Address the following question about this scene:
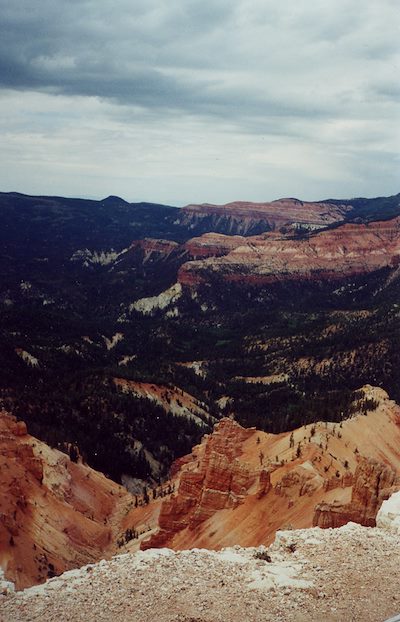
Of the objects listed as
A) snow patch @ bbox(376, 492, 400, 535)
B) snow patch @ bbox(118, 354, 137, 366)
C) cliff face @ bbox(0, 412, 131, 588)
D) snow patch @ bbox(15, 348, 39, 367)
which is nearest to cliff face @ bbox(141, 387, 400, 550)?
snow patch @ bbox(376, 492, 400, 535)

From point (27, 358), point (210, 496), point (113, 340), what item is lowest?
point (113, 340)

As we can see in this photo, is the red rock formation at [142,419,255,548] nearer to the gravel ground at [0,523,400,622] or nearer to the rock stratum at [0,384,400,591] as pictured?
the rock stratum at [0,384,400,591]

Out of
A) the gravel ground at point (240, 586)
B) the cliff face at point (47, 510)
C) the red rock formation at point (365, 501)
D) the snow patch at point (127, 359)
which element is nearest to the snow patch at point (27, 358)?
the snow patch at point (127, 359)

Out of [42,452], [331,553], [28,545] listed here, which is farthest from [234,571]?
[42,452]

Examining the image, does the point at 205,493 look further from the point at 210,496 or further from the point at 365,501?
the point at 365,501

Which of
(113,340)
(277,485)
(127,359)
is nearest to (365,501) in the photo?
(277,485)

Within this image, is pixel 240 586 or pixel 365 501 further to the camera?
pixel 365 501

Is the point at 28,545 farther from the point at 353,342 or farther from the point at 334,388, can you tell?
the point at 353,342
